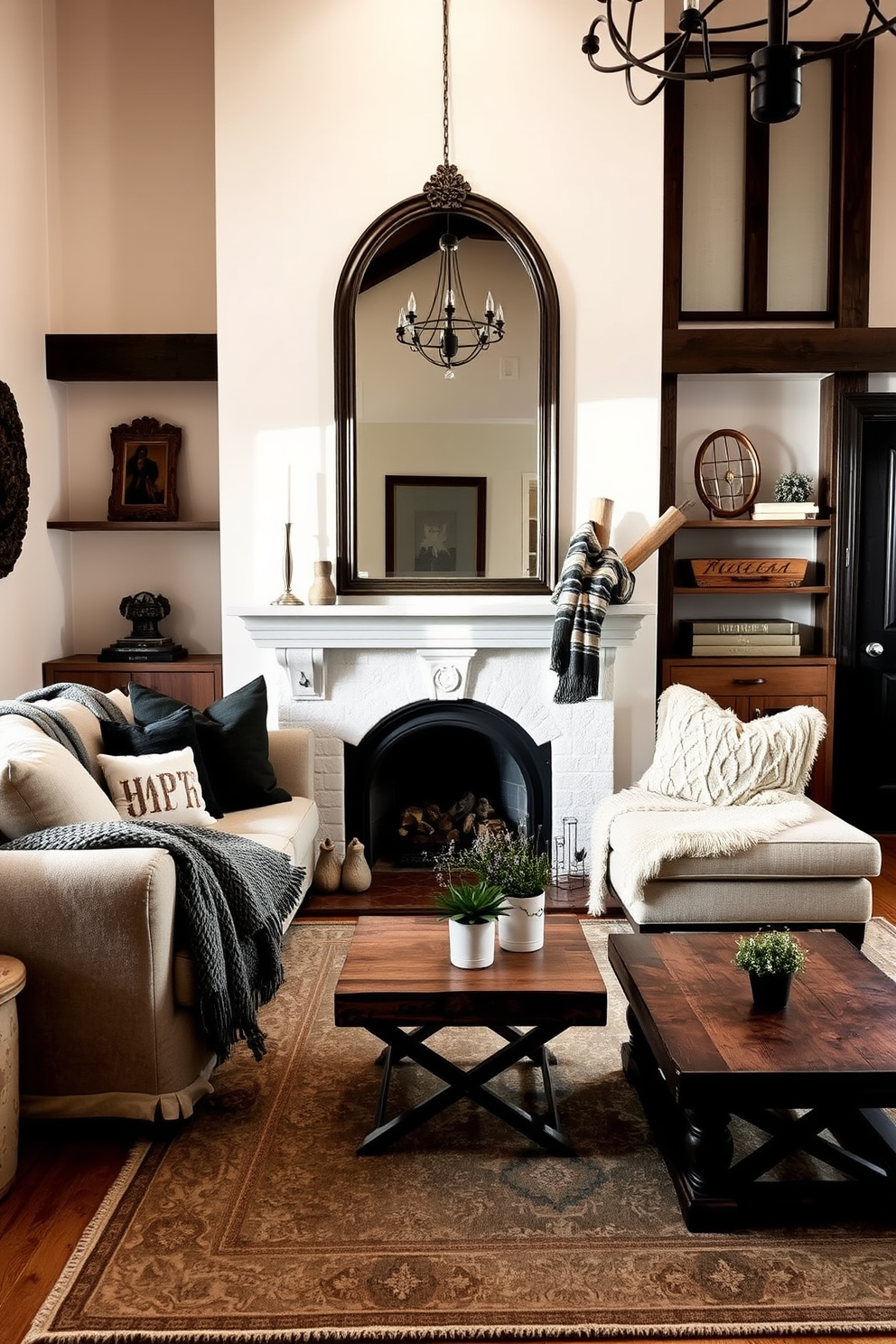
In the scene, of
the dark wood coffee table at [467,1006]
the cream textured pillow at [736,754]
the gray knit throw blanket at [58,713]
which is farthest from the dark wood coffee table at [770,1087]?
the gray knit throw blanket at [58,713]

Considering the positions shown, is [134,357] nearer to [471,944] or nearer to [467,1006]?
[471,944]

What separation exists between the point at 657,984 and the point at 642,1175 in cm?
40

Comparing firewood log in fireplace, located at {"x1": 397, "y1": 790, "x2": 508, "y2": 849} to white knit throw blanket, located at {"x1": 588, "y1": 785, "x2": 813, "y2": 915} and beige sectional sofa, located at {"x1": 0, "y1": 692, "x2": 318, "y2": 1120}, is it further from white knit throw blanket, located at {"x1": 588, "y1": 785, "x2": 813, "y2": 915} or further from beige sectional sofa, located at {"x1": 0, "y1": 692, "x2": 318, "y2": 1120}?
beige sectional sofa, located at {"x1": 0, "y1": 692, "x2": 318, "y2": 1120}

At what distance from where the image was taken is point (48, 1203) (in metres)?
2.28

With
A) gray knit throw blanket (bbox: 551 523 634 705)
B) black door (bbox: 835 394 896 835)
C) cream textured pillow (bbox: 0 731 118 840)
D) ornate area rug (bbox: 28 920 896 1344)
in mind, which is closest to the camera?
ornate area rug (bbox: 28 920 896 1344)

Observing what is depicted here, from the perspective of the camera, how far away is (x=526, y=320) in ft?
14.5

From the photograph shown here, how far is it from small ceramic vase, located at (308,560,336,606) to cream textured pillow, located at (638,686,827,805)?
143cm

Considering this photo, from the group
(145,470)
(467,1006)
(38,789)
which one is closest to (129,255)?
(145,470)

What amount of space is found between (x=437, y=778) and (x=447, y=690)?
61 centimetres

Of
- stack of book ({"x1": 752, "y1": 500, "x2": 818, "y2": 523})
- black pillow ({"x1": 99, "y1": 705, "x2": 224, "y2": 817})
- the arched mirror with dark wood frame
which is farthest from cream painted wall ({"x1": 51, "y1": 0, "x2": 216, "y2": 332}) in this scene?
stack of book ({"x1": 752, "y1": 500, "x2": 818, "y2": 523})

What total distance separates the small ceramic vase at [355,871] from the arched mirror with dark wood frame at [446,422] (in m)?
1.04

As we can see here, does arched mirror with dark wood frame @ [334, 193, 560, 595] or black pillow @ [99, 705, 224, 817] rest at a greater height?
arched mirror with dark wood frame @ [334, 193, 560, 595]

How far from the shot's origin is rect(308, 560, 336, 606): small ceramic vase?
14.3ft

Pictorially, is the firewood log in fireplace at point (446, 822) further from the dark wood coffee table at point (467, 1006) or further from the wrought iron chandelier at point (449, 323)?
the dark wood coffee table at point (467, 1006)
